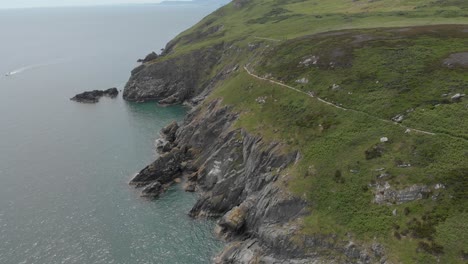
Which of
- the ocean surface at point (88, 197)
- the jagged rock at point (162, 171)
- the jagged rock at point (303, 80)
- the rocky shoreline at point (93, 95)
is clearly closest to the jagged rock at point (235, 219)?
the ocean surface at point (88, 197)

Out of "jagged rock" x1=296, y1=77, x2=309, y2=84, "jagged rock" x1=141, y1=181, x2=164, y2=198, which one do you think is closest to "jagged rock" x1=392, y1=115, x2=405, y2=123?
"jagged rock" x1=296, y1=77, x2=309, y2=84

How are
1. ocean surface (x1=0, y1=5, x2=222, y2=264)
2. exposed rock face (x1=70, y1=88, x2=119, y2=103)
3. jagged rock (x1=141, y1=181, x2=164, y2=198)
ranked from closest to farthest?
ocean surface (x1=0, y1=5, x2=222, y2=264) → jagged rock (x1=141, y1=181, x2=164, y2=198) → exposed rock face (x1=70, y1=88, x2=119, y2=103)

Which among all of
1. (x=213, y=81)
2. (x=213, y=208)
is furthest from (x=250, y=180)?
(x=213, y=81)

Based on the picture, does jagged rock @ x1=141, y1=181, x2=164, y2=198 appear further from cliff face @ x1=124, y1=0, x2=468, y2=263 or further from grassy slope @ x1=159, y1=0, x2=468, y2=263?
grassy slope @ x1=159, y1=0, x2=468, y2=263

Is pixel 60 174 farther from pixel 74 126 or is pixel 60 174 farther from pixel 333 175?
pixel 333 175

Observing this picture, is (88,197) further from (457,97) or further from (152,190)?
(457,97)
